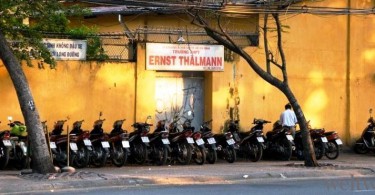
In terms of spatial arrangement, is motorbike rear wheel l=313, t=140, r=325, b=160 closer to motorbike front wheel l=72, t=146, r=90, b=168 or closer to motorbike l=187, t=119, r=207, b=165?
motorbike l=187, t=119, r=207, b=165

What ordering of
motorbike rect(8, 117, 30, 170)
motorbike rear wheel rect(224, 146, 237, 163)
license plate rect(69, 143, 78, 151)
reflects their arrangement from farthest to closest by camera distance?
1. motorbike rear wheel rect(224, 146, 237, 163)
2. license plate rect(69, 143, 78, 151)
3. motorbike rect(8, 117, 30, 170)

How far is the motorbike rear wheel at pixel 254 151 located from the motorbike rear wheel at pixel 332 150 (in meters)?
2.28

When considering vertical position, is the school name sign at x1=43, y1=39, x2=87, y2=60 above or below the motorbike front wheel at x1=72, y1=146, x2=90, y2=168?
above

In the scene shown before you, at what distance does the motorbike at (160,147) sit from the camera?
713 inches

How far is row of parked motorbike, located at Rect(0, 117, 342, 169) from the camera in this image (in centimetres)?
1688

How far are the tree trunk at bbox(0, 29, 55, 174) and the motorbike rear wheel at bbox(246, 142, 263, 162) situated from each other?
22.7 ft

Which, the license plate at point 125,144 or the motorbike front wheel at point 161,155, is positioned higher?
the license plate at point 125,144

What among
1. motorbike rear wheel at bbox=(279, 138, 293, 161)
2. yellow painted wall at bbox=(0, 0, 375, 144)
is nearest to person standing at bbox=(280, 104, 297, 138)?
motorbike rear wheel at bbox=(279, 138, 293, 161)

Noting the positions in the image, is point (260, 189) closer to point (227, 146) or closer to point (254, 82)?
point (227, 146)

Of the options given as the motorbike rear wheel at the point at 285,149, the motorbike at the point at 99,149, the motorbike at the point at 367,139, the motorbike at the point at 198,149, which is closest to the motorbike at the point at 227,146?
the motorbike at the point at 198,149

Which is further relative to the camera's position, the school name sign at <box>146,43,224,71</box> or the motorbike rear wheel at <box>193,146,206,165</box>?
the school name sign at <box>146,43,224,71</box>

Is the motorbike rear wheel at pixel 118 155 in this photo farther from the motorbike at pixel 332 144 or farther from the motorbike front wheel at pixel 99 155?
the motorbike at pixel 332 144

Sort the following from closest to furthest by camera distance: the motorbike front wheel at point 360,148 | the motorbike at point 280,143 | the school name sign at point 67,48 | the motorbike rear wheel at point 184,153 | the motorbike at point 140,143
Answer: the motorbike at point 140,143 → the motorbike rear wheel at point 184,153 → the school name sign at point 67,48 → the motorbike at point 280,143 → the motorbike front wheel at point 360,148

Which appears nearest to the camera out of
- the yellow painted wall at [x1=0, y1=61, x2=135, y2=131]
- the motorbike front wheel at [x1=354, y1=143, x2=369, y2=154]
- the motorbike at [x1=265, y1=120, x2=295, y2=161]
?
the yellow painted wall at [x1=0, y1=61, x2=135, y2=131]
